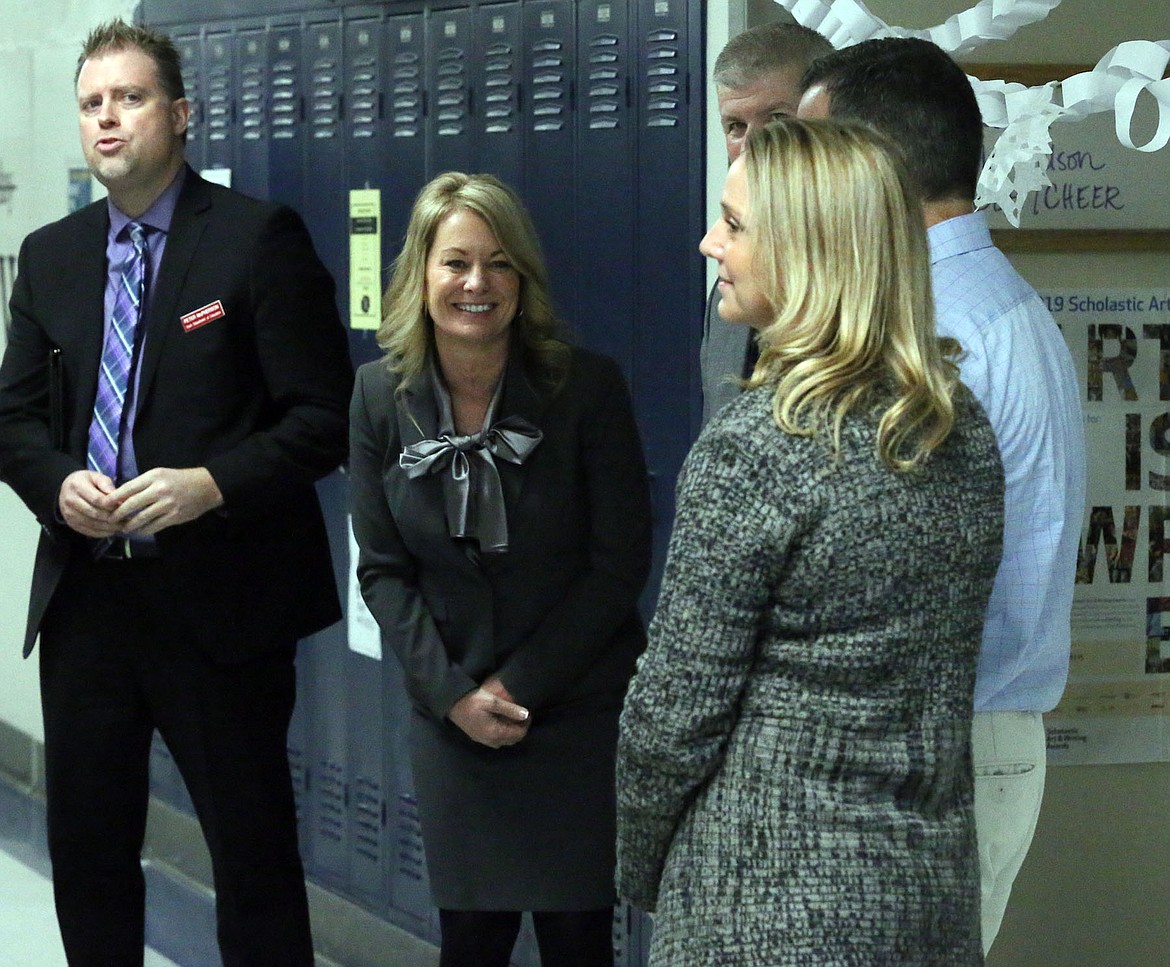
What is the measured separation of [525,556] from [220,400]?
613 mm

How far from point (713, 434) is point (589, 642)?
0.97 metres

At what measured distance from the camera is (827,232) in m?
1.55

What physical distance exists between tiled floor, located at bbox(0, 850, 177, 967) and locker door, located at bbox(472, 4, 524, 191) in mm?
1791

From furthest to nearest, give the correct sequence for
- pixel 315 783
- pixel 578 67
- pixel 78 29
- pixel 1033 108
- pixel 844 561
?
pixel 78 29 < pixel 315 783 < pixel 578 67 < pixel 1033 108 < pixel 844 561

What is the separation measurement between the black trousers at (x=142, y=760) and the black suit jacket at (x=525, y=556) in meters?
0.38

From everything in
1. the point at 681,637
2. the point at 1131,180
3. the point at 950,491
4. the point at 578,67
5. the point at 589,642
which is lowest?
the point at 589,642

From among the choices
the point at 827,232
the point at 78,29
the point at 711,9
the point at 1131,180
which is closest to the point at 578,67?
the point at 711,9

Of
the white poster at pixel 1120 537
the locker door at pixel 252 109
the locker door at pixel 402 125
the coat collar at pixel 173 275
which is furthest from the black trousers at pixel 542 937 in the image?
the locker door at pixel 252 109

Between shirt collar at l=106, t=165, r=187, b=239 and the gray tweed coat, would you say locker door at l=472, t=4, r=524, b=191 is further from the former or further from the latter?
the gray tweed coat

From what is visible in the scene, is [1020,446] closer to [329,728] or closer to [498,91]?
[498,91]

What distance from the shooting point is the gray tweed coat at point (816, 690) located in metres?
1.52

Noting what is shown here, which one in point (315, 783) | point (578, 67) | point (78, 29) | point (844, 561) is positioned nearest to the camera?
point (844, 561)

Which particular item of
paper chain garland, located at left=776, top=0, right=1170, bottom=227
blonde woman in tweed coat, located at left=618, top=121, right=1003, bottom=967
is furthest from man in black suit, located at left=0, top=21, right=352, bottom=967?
blonde woman in tweed coat, located at left=618, top=121, right=1003, bottom=967

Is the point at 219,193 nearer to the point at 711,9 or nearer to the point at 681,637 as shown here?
the point at 711,9
